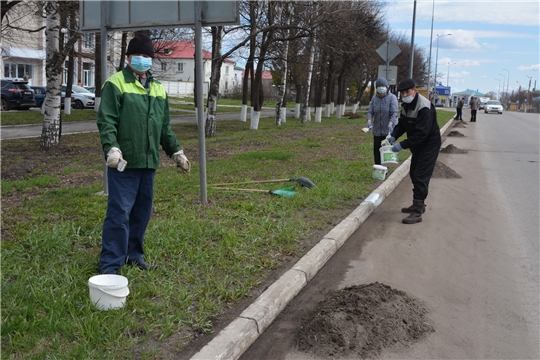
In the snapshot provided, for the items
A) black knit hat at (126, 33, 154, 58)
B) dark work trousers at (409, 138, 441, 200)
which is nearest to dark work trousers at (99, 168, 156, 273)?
black knit hat at (126, 33, 154, 58)

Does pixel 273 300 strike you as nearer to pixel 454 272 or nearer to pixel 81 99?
pixel 454 272

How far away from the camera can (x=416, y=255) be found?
5953 millimetres

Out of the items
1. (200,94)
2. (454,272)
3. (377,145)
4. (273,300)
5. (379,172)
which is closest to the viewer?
(273,300)

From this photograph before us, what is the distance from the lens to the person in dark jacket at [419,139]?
750 centimetres

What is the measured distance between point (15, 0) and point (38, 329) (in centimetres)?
963

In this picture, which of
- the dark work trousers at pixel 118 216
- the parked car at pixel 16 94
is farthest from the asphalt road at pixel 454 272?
the parked car at pixel 16 94

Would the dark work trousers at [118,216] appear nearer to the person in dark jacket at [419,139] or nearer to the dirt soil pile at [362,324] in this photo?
the dirt soil pile at [362,324]

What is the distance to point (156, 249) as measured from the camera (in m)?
5.15

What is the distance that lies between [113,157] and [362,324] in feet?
7.51

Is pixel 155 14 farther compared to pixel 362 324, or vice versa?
pixel 155 14

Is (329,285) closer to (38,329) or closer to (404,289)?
(404,289)

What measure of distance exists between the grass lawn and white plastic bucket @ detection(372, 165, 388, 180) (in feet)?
0.92

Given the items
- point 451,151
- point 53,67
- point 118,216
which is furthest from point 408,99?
point 451,151

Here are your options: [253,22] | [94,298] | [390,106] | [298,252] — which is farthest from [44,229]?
[253,22]
